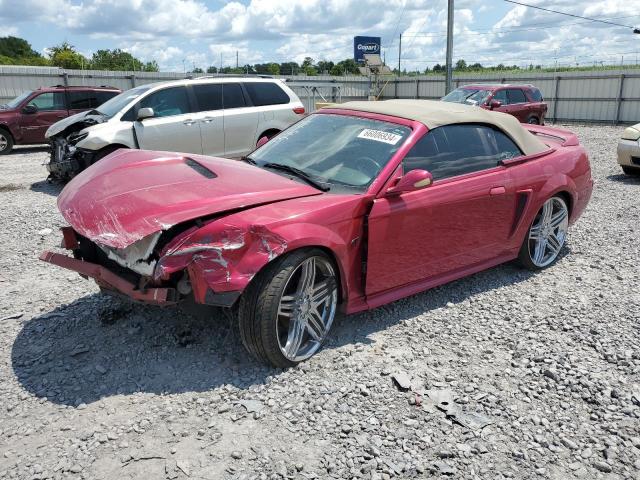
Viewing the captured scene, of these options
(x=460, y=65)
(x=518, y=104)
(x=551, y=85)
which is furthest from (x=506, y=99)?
(x=460, y=65)

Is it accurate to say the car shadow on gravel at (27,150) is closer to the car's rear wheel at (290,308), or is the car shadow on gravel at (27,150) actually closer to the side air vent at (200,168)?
the side air vent at (200,168)

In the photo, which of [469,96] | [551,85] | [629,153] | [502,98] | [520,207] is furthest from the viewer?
[551,85]

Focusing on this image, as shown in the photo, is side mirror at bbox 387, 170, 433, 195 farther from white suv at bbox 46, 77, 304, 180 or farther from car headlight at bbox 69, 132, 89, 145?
car headlight at bbox 69, 132, 89, 145

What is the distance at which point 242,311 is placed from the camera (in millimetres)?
3145

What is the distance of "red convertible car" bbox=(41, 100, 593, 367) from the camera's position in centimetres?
307

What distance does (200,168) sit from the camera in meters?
3.78

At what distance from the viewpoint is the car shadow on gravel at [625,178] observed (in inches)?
388

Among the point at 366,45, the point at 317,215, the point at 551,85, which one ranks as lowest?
the point at 317,215

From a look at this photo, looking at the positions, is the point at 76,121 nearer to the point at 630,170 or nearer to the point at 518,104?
the point at 630,170

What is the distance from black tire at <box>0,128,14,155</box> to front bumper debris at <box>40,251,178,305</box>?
39.0 feet

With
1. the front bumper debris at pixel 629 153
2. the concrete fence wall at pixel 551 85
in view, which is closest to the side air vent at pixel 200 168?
the front bumper debris at pixel 629 153

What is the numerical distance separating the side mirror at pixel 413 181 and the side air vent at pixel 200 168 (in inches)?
48.6

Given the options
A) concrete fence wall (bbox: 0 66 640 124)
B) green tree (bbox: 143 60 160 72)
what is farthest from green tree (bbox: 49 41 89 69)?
concrete fence wall (bbox: 0 66 640 124)

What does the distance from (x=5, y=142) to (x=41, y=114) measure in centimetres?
112
